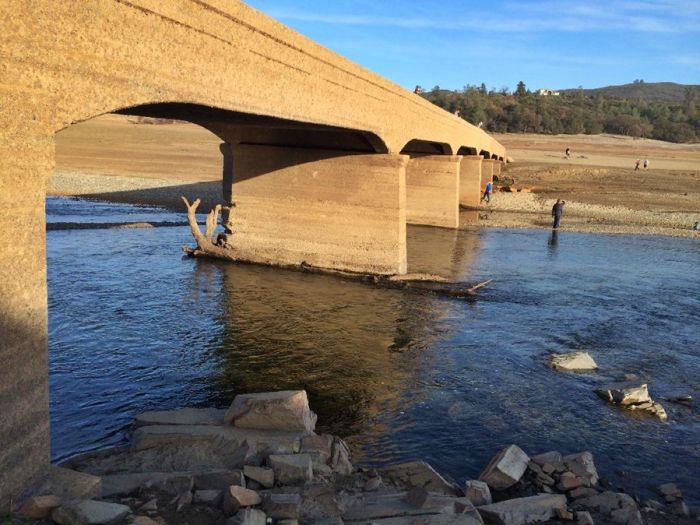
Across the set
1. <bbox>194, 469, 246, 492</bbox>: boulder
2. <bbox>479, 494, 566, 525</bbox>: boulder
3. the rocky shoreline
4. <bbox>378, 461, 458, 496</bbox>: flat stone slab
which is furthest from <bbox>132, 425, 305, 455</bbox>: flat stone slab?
<bbox>479, 494, 566, 525</bbox>: boulder

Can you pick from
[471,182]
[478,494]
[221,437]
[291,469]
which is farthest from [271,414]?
[471,182]

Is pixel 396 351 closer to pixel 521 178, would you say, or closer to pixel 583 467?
pixel 583 467

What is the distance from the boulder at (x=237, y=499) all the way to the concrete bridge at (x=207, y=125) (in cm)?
180

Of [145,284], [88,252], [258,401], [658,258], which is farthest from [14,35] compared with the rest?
[658,258]

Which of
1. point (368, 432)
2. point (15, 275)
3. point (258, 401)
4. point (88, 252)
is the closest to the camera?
point (15, 275)

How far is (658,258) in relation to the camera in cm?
2511

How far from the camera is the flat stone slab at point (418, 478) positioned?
7.12 metres

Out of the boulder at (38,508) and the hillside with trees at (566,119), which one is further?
the hillside with trees at (566,119)

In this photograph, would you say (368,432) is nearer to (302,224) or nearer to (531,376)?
(531,376)

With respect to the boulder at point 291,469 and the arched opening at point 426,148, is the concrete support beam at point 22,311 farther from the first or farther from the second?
the arched opening at point 426,148

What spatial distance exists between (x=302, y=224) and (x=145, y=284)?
4.82 metres

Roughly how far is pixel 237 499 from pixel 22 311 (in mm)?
2510

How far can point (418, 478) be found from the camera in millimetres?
7246

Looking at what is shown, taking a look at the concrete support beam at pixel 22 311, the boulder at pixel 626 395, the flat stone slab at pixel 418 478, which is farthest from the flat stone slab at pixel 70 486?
the boulder at pixel 626 395
